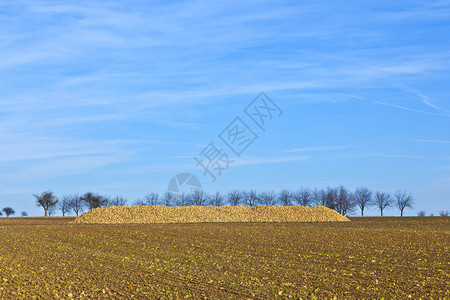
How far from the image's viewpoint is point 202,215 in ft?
185

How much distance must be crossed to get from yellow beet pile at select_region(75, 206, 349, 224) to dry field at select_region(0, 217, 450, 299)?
2382 centimetres

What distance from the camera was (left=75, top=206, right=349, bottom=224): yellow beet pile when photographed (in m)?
53.4

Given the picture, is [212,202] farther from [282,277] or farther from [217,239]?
[282,277]

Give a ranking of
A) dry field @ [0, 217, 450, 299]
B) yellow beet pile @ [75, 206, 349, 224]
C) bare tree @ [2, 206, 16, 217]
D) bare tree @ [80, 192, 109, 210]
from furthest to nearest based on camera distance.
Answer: bare tree @ [2, 206, 16, 217] < bare tree @ [80, 192, 109, 210] < yellow beet pile @ [75, 206, 349, 224] < dry field @ [0, 217, 450, 299]

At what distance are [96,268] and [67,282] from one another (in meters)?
2.65

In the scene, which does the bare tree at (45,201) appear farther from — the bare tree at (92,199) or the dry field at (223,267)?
the dry field at (223,267)

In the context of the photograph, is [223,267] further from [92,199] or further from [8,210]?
[8,210]

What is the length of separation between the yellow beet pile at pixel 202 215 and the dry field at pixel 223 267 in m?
23.8

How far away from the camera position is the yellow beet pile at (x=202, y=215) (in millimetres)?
53375

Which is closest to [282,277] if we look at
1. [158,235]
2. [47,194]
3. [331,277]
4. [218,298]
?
[331,277]

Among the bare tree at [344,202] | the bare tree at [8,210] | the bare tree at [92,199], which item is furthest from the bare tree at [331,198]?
the bare tree at [8,210]

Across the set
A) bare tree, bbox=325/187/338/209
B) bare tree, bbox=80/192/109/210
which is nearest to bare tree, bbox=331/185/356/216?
bare tree, bbox=325/187/338/209

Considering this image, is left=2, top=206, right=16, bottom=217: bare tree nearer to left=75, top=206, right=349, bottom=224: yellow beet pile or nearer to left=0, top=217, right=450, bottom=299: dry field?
left=75, top=206, right=349, bottom=224: yellow beet pile

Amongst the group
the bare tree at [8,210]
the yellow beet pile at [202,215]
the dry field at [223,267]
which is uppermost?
the bare tree at [8,210]
